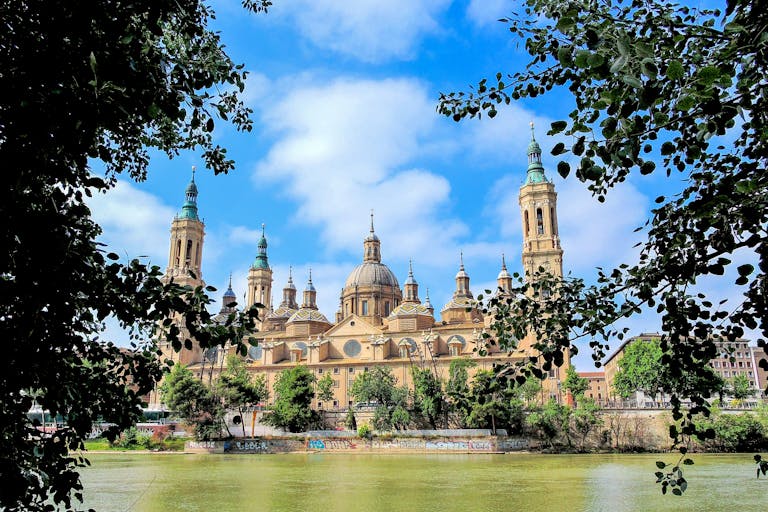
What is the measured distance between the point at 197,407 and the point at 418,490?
37.3 m

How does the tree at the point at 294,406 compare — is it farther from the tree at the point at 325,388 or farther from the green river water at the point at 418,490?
the green river water at the point at 418,490

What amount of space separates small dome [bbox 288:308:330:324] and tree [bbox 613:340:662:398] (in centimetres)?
3627

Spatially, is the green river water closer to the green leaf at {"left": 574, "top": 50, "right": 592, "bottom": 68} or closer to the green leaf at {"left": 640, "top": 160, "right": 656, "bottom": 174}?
the green leaf at {"left": 640, "top": 160, "right": 656, "bottom": 174}

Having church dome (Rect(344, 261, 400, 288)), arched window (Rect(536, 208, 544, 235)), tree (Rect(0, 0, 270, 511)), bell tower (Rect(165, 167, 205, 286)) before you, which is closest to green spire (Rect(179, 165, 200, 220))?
bell tower (Rect(165, 167, 205, 286))

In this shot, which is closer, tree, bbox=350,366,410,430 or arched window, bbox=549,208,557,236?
tree, bbox=350,366,410,430

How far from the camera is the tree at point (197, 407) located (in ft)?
172

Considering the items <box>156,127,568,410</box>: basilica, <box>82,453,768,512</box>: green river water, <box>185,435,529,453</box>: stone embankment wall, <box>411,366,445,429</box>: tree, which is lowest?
<box>185,435,529,453</box>: stone embankment wall

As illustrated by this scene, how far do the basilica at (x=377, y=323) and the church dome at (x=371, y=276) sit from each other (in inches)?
5.3

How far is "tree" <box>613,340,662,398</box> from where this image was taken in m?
57.0

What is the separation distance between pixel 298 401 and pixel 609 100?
55.5 meters

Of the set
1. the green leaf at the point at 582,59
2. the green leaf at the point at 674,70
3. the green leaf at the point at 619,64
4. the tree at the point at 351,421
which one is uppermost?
the green leaf at the point at 582,59

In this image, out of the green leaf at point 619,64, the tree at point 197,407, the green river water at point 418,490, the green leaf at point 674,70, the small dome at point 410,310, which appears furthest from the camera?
the small dome at point 410,310

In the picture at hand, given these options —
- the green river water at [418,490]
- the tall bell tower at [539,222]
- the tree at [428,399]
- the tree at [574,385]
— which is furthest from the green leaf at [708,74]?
the tall bell tower at [539,222]

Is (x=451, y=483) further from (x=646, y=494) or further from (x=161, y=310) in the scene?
(x=161, y=310)
